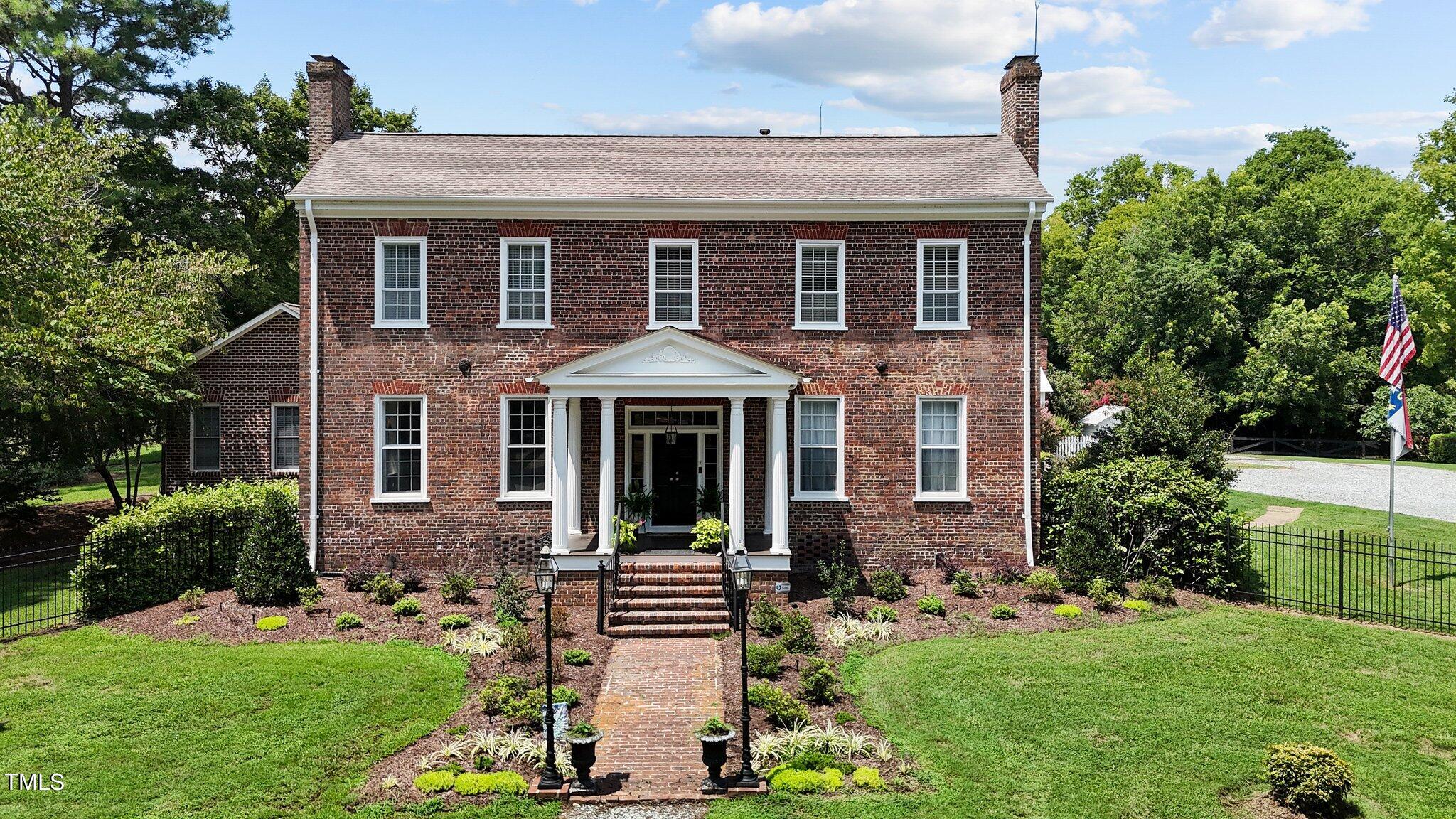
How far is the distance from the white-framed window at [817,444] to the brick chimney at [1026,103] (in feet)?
23.1

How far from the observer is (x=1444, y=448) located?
3931 centimetres

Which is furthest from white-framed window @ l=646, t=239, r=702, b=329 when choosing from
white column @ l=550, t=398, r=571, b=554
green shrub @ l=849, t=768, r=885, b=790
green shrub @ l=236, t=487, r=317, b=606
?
green shrub @ l=849, t=768, r=885, b=790

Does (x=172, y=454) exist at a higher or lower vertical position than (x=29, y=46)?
lower

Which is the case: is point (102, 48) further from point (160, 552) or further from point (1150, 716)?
point (1150, 716)

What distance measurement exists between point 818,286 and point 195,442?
15.9 metres

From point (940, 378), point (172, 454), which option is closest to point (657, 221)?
point (940, 378)

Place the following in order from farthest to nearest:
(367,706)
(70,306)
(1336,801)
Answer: (70,306) < (367,706) < (1336,801)

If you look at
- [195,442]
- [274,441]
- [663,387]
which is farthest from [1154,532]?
[195,442]

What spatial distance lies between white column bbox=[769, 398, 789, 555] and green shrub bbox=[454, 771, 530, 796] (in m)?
7.69

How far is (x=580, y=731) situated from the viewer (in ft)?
34.3

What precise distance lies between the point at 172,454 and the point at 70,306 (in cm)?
587

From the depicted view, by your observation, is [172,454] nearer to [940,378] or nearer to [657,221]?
[657,221]

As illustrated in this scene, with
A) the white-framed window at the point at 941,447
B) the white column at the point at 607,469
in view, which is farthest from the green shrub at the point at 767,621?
the white-framed window at the point at 941,447

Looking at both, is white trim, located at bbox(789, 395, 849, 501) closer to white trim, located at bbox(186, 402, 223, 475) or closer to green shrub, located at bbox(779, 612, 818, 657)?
green shrub, located at bbox(779, 612, 818, 657)
